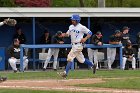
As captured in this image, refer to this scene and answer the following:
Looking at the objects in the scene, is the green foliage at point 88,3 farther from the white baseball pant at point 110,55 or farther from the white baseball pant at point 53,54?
the white baseball pant at point 53,54

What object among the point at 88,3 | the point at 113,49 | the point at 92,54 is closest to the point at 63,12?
the point at 92,54

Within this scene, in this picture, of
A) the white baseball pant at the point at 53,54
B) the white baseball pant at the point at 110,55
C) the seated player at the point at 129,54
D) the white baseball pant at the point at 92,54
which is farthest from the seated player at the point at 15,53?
the seated player at the point at 129,54

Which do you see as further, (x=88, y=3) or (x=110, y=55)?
(x=88, y=3)

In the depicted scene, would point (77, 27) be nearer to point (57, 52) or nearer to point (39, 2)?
point (57, 52)

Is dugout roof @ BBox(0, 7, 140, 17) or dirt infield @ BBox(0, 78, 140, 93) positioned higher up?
dugout roof @ BBox(0, 7, 140, 17)

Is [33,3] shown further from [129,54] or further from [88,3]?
[129,54]

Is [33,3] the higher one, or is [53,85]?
[33,3]

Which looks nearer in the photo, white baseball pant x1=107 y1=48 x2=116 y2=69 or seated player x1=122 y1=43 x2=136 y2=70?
white baseball pant x1=107 y1=48 x2=116 y2=69

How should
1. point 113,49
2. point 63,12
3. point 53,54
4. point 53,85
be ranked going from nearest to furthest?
point 53,85
point 53,54
point 113,49
point 63,12

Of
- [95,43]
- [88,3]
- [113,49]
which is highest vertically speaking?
[88,3]

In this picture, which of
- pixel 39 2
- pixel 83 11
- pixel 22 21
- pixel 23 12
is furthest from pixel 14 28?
pixel 39 2

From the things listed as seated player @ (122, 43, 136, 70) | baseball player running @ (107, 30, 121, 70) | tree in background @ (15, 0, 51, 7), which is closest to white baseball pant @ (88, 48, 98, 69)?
baseball player running @ (107, 30, 121, 70)

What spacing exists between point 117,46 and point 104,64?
2126 mm

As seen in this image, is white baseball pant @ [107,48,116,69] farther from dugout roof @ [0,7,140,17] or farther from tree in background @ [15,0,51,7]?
tree in background @ [15,0,51,7]
